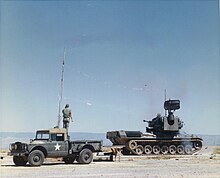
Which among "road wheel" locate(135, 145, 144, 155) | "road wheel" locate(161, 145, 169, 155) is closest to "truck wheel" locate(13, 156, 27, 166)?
"road wheel" locate(135, 145, 144, 155)

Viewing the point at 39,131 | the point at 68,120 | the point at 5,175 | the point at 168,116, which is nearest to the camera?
the point at 5,175

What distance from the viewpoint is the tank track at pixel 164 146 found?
108 feet

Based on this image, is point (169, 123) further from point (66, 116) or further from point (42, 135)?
point (42, 135)

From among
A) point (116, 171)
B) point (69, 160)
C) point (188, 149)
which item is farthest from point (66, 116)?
point (188, 149)

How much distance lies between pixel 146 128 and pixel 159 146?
2.91 metres

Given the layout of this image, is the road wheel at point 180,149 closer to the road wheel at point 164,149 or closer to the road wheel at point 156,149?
the road wheel at point 164,149

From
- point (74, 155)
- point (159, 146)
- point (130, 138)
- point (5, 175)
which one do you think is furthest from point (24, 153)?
point (159, 146)

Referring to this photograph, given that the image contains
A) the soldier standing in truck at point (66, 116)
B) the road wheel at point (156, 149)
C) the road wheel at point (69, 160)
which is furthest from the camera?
the road wheel at point (156, 149)

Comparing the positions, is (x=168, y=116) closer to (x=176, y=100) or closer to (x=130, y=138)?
(x=176, y=100)

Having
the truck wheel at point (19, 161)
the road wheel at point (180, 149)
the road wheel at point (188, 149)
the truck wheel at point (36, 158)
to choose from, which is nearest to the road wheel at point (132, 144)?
the road wheel at point (180, 149)

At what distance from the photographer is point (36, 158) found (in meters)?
19.8

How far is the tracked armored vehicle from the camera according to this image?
108 ft

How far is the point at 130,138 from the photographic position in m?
32.9

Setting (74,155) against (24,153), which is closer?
(24,153)
